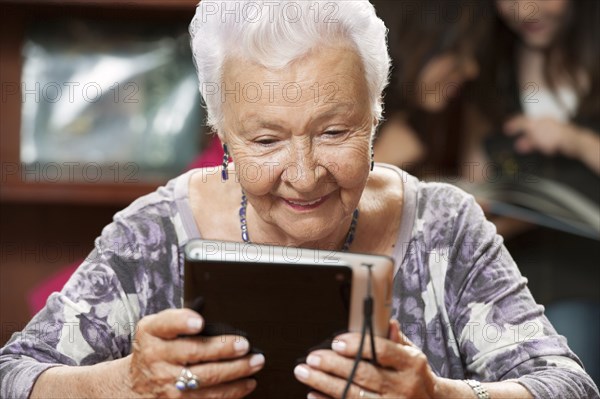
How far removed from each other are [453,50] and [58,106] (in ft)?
4.24

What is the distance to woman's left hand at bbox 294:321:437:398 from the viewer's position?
3.66 ft

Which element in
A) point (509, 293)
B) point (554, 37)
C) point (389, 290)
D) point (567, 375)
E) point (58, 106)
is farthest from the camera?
point (554, 37)

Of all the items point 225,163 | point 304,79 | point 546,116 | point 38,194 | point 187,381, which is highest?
point 304,79

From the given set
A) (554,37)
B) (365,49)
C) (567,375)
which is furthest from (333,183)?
(554,37)

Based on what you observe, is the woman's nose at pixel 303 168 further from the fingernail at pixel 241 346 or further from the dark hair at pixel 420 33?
the dark hair at pixel 420 33

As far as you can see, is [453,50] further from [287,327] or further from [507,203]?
[287,327]

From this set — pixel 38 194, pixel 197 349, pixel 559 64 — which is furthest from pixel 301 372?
pixel 559 64

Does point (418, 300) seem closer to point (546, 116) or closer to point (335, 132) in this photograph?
point (335, 132)

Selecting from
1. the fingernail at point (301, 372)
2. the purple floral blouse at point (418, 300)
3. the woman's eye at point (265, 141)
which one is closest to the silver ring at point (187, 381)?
the fingernail at point (301, 372)

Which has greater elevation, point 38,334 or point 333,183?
point 333,183

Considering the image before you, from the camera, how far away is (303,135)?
1.33 meters

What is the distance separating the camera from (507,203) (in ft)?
9.57

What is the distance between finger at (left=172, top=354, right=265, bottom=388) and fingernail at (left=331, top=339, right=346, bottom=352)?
108 millimetres

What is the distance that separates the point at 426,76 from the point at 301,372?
6.39 feet
